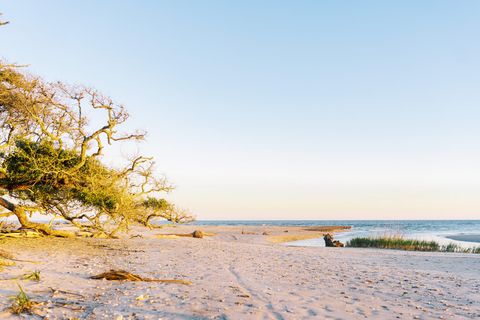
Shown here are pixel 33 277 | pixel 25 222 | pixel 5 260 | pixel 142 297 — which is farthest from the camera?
pixel 25 222

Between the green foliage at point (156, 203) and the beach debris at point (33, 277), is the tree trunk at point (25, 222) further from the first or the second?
the beach debris at point (33, 277)

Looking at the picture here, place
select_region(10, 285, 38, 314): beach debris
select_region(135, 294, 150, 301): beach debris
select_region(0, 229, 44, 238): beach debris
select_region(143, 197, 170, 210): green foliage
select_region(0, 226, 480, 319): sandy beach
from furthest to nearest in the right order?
1. select_region(143, 197, 170, 210): green foliage
2. select_region(0, 229, 44, 238): beach debris
3. select_region(135, 294, 150, 301): beach debris
4. select_region(0, 226, 480, 319): sandy beach
5. select_region(10, 285, 38, 314): beach debris

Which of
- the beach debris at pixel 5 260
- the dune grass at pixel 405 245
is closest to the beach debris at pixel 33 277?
the beach debris at pixel 5 260

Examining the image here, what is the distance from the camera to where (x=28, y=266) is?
10.0m

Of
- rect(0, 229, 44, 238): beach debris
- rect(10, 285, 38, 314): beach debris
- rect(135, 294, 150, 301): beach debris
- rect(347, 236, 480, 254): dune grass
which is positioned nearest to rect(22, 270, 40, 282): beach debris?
rect(10, 285, 38, 314): beach debris

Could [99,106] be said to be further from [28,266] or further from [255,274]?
[255,274]

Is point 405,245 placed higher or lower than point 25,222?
lower

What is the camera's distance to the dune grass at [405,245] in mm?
25438

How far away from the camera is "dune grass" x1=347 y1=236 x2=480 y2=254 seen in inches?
1001

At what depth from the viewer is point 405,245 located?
2673cm

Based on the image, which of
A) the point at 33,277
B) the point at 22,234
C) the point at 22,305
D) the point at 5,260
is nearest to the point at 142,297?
the point at 22,305

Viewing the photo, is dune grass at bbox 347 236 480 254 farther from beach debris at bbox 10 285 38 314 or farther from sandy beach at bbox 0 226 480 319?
beach debris at bbox 10 285 38 314

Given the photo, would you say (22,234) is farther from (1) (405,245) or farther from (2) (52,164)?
(1) (405,245)

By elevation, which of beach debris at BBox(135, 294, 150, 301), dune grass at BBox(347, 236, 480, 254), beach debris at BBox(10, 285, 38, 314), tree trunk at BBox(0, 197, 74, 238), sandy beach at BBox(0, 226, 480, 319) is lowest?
dune grass at BBox(347, 236, 480, 254)
